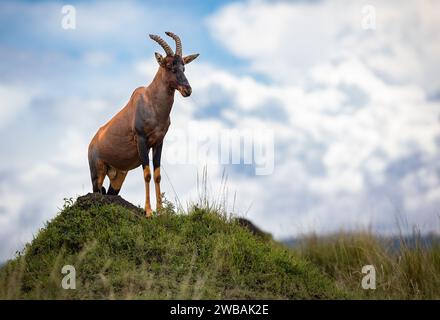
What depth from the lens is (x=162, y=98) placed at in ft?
41.4

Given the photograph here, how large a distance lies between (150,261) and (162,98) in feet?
10.8

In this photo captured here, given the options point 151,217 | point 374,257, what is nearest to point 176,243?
point 151,217

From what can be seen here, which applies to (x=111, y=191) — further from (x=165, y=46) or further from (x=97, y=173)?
(x=165, y=46)

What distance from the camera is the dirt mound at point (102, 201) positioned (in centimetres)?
1311

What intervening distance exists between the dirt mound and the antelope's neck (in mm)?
2103

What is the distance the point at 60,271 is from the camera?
37.1 feet

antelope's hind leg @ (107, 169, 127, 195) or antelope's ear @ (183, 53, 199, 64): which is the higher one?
antelope's ear @ (183, 53, 199, 64)

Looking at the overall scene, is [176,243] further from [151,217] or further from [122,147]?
[122,147]

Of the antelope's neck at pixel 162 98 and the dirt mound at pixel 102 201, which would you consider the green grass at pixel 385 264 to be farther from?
the antelope's neck at pixel 162 98

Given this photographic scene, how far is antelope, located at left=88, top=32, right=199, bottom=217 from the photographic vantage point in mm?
12477

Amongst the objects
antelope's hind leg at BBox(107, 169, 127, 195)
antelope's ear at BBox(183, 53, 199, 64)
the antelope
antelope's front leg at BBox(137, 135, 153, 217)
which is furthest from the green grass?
antelope's ear at BBox(183, 53, 199, 64)

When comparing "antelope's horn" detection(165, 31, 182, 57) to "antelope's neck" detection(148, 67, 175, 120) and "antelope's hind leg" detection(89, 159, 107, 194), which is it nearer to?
"antelope's neck" detection(148, 67, 175, 120)

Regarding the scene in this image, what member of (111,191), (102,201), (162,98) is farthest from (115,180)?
(162,98)

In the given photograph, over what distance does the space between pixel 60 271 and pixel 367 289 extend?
20.1ft
